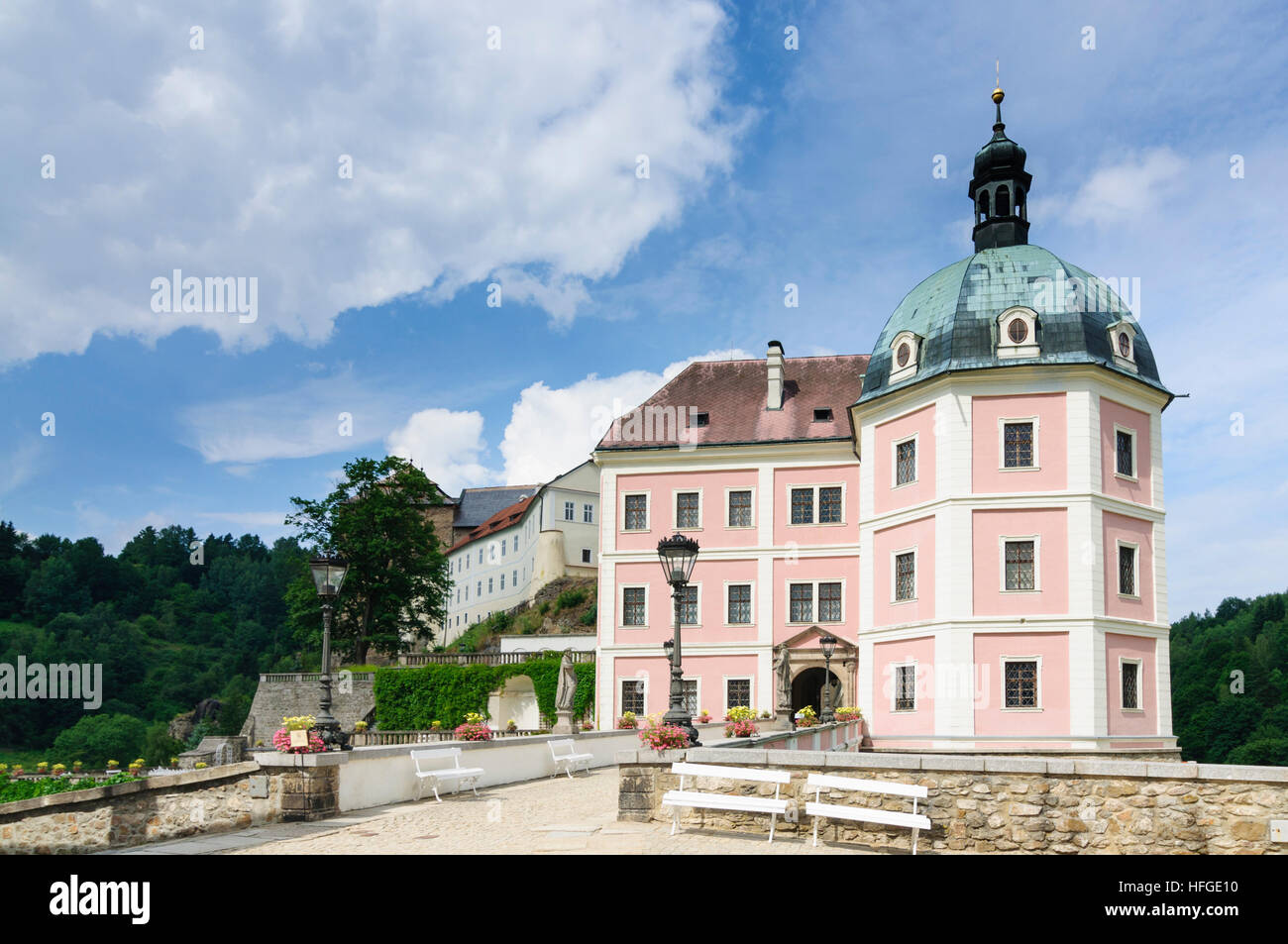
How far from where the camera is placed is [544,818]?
13.8 meters

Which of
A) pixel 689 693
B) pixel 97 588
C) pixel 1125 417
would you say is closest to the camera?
pixel 1125 417

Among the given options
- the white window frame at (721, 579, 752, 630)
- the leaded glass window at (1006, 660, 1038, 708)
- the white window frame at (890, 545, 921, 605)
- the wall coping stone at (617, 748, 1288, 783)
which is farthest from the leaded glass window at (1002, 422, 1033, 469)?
the wall coping stone at (617, 748, 1288, 783)

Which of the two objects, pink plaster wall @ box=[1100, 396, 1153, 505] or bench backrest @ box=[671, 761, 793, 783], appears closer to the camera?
bench backrest @ box=[671, 761, 793, 783]

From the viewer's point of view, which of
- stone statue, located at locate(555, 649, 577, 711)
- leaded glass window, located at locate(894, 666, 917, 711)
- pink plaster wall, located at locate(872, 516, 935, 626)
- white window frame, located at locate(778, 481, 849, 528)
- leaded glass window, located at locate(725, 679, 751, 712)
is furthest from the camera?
white window frame, located at locate(778, 481, 849, 528)

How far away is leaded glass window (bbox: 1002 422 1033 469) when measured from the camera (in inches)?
1141

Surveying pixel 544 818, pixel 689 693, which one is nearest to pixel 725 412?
pixel 689 693

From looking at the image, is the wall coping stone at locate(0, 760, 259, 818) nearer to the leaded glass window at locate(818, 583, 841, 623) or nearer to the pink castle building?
the pink castle building

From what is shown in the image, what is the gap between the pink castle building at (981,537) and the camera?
27797 mm

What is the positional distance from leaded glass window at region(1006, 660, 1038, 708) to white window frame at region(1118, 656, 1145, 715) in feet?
7.35

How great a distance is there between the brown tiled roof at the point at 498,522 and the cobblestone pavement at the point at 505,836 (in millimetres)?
58847

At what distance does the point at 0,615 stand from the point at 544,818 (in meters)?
105

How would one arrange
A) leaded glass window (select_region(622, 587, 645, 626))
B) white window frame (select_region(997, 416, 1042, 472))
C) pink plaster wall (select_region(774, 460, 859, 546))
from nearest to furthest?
white window frame (select_region(997, 416, 1042, 472))
pink plaster wall (select_region(774, 460, 859, 546))
leaded glass window (select_region(622, 587, 645, 626))

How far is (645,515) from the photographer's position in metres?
38.8
